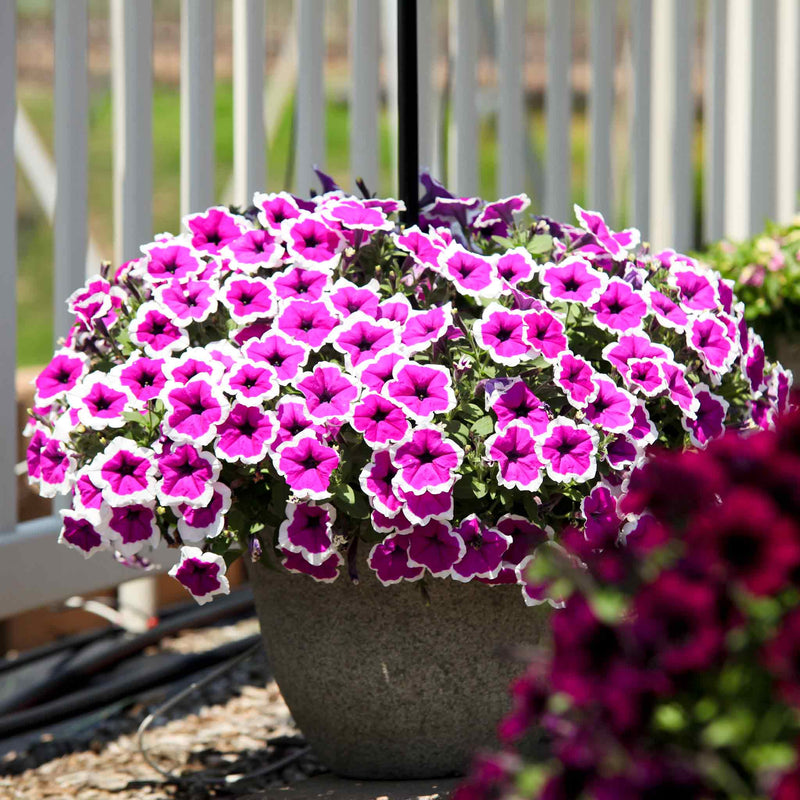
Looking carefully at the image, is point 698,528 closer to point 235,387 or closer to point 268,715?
point 235,387

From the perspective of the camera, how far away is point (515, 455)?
1545 mm

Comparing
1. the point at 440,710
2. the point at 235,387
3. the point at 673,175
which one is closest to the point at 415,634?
the point at 440,710

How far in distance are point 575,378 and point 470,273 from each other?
22 cm

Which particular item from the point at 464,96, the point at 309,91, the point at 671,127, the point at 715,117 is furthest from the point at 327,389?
the point at 715,117

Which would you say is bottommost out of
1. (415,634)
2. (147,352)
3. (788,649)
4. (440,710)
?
(440,710)

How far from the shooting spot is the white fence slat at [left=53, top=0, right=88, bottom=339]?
2496 millimetres

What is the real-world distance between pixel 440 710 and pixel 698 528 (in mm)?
1071

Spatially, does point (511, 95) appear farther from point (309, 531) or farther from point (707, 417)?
point (309, 531)

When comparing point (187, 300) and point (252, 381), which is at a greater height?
point (187, 300)

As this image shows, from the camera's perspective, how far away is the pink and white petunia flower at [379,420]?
1523mm

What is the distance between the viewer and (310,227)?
5.81 feet

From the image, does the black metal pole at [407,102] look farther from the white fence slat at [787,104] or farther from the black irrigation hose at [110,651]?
the white fence slat at [787,104]

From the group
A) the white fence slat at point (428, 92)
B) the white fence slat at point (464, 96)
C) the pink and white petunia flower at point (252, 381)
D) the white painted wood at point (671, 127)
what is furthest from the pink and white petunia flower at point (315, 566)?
the white painted wood at point (671, 127)

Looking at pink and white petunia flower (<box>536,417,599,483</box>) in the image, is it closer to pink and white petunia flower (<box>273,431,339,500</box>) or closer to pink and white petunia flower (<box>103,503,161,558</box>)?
pink and white petunia flower (<box>273,431,339,500</box>)
